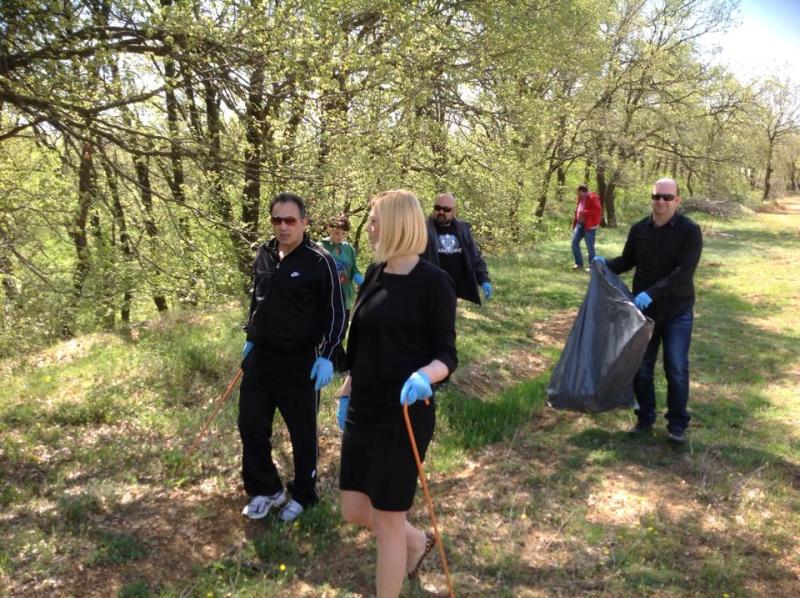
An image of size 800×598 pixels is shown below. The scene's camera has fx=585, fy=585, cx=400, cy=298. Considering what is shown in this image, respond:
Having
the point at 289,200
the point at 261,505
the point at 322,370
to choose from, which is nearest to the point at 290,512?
the point at 261,505

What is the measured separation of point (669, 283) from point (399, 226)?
2725mm

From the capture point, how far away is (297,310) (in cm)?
336

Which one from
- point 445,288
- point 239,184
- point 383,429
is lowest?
point 383,429

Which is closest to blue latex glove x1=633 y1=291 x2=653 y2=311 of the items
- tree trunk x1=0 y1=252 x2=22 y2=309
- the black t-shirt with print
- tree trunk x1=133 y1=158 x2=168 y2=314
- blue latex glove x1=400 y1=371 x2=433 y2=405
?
the black t-shirt with print

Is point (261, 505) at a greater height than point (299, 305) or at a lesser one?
lesser

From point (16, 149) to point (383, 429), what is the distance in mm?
9949

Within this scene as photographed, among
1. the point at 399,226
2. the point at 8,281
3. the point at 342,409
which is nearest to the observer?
the point at 399,226

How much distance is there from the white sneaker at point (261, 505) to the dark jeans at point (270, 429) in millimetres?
34

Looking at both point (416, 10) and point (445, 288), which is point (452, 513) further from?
point (416, 10)

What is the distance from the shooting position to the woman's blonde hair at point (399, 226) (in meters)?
2.40

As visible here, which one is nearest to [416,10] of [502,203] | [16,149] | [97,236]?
[502,203]

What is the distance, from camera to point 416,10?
835 centimetres

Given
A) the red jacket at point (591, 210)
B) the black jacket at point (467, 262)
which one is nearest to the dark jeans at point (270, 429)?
the black jacket at point (467, 262)

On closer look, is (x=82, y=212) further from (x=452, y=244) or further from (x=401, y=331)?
(x=401, y=331)
